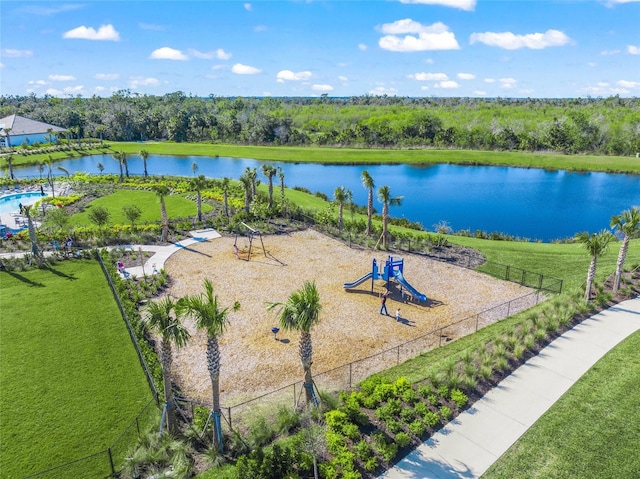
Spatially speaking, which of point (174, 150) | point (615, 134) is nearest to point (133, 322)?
point (174, 150)

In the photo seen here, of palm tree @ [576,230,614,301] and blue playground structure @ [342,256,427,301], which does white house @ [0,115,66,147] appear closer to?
blue playground structure @ [342,256,427,301]

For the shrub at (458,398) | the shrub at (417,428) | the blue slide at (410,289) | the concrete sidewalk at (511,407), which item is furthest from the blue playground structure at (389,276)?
the shrub at (417,428)

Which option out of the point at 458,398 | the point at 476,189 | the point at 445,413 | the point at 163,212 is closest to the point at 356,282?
the point at 458,398

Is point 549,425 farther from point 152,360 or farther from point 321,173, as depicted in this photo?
point 321,173

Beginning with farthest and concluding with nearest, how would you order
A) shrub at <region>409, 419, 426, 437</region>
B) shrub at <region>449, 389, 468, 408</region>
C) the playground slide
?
the playground slide < shrub at <region>449, 389, 468, 408</region> < shrub at <region>409, 419, 426, 437</region>

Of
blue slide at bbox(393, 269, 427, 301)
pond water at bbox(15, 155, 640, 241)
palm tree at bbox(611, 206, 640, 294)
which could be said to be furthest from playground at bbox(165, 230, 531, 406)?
→ pond water at bbox(15, 155, 640, 241)

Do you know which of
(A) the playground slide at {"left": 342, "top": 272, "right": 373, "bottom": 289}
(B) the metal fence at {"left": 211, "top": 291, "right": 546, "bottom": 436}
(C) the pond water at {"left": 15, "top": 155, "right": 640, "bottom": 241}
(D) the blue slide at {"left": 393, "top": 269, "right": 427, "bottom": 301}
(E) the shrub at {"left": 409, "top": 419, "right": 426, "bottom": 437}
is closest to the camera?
(E) the shrub at {"left": 409, "top": 419, "right": 426, "bottom": 437}

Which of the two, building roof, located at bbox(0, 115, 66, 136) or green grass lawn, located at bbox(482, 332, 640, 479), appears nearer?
green grass lawn, located at bbox(482, 332, 640, 479)
